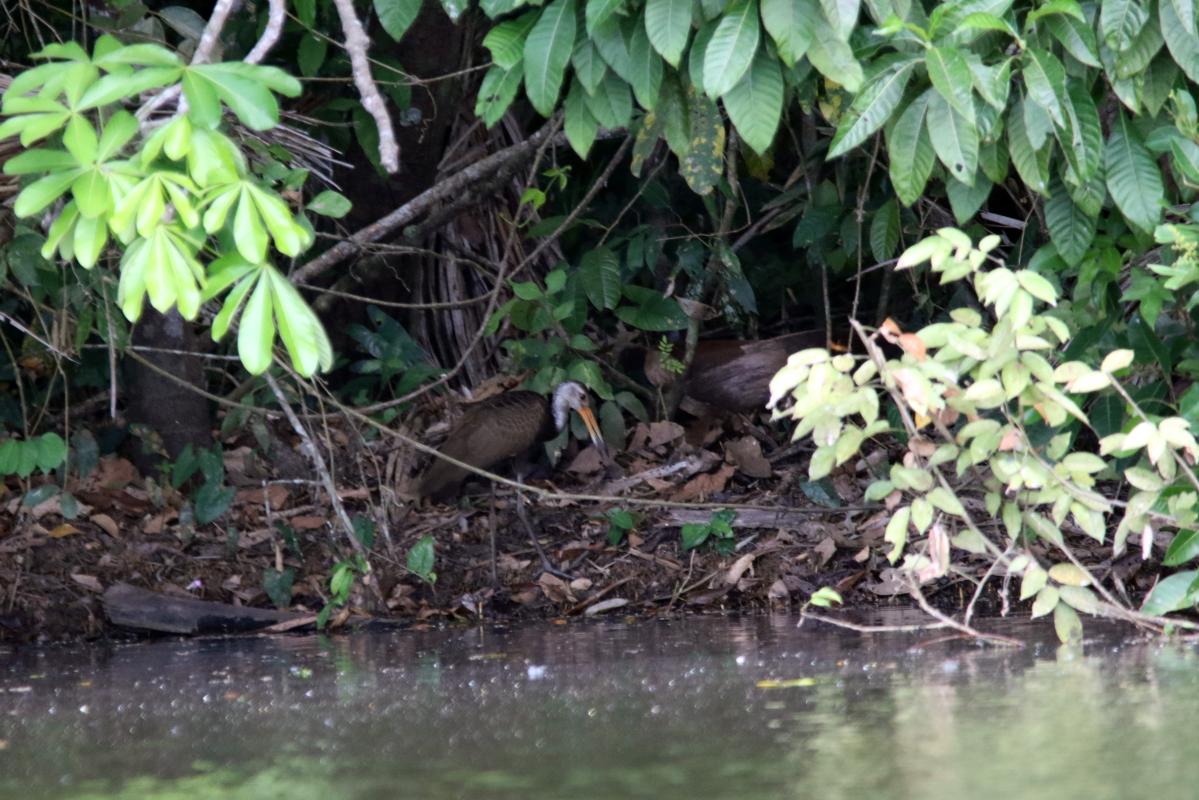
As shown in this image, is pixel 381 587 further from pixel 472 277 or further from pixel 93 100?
pixel 93 100

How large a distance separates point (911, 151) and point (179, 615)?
2895 mm

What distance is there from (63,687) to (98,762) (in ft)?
3.81

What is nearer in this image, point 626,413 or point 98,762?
point 98,762

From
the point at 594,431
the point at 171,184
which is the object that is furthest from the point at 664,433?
the point at 171,184

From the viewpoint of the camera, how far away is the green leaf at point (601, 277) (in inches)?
243

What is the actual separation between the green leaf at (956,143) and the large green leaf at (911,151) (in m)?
0.09

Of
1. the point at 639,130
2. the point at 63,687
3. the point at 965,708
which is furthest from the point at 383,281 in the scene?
the point at 965,708

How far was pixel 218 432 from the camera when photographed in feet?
20.7

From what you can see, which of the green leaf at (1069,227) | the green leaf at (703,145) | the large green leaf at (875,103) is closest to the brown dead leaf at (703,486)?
the green leaf at (703,145)

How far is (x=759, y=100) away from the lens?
338 cm

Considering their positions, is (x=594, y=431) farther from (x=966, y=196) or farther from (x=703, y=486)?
(x=966, y=196)

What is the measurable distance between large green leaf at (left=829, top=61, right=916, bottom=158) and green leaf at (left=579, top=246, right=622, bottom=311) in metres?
2.91

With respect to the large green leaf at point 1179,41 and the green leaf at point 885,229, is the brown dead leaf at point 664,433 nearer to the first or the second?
the green leaf at point 885,229

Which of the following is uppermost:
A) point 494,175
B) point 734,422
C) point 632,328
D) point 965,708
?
point 494,175
